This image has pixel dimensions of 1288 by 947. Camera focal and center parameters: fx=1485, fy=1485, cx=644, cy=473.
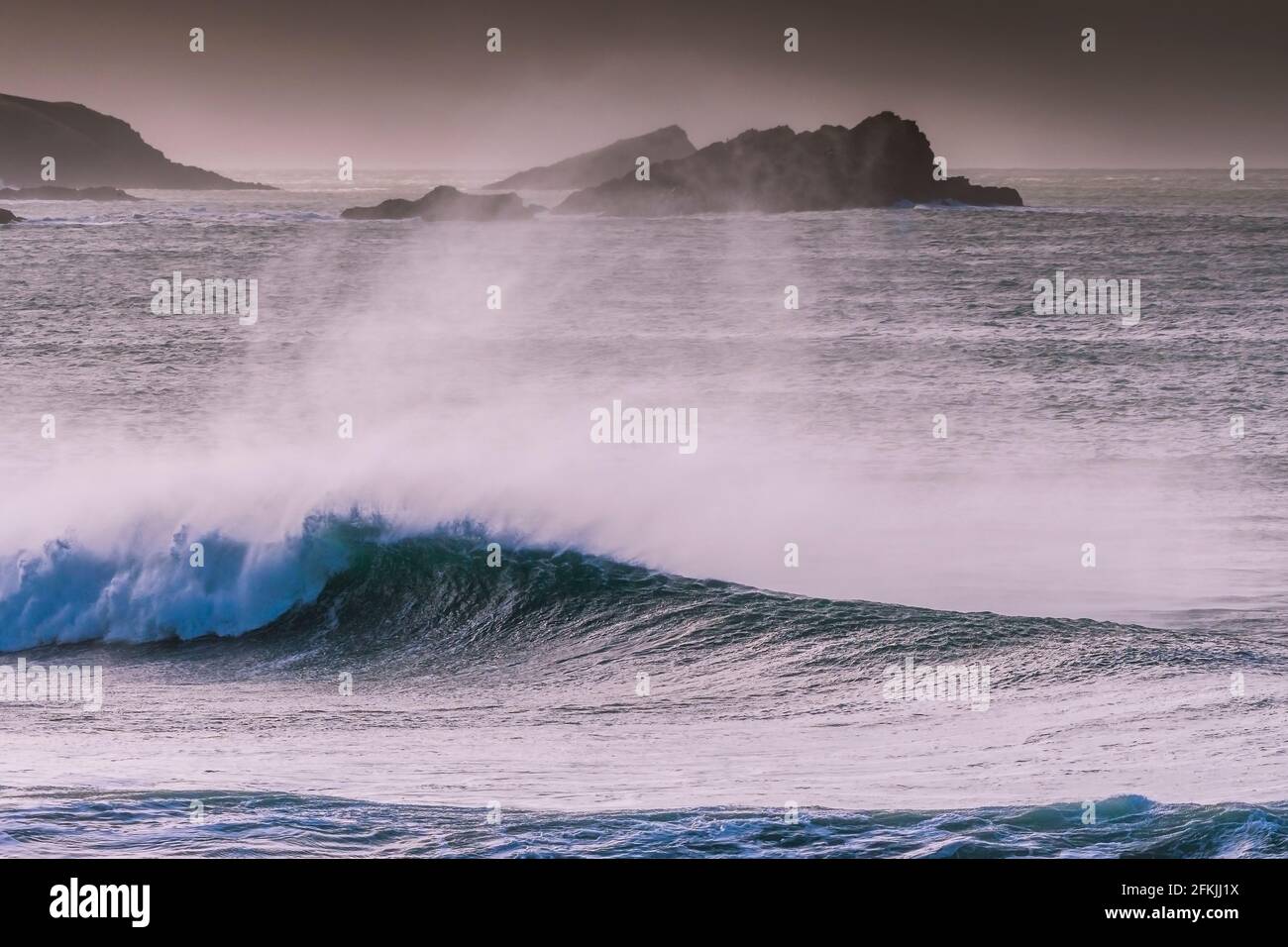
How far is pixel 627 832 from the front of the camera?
805 cm

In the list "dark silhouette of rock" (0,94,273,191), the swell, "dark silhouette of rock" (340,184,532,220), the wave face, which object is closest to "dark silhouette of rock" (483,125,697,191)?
"dark silhouette of rock" (340,184,532,220)

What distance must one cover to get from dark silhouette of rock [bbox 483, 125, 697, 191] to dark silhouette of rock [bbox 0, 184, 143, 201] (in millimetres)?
16219

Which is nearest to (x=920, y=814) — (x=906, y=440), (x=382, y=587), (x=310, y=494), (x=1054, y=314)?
(x=382, y=587)

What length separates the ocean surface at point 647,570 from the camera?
8656 millimetres

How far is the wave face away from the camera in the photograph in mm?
7668

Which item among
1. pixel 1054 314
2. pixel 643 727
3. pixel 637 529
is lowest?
pixel 643 727

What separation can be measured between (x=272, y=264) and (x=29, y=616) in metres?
27.4

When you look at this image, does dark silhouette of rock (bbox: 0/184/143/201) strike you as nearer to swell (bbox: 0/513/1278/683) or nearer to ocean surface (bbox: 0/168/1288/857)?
ocean surface (bbox: 0/168/1288/857)

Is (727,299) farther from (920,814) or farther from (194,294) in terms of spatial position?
(920,814)

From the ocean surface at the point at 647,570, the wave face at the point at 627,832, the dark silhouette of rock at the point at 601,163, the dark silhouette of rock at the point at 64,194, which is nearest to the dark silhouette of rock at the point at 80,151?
the dark silhouette of rock at the point at 64,194

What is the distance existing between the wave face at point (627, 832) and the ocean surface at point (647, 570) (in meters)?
0.04
